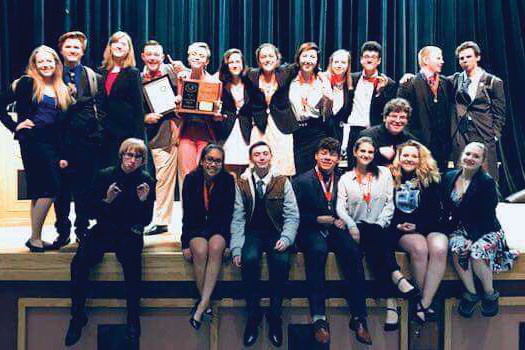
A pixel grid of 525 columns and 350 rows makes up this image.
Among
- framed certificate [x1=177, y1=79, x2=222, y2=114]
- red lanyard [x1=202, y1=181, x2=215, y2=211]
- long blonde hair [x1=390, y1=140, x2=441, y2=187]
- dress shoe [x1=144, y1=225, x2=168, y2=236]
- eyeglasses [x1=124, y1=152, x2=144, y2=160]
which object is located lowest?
dress shoe [x1=144, y1=225, x2=168, y2=236]

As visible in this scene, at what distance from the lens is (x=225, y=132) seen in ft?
16.0

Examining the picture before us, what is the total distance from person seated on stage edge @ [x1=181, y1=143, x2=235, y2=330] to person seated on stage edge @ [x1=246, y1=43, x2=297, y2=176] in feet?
1.92

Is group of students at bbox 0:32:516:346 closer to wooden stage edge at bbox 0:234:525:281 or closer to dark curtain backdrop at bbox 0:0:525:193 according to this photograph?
wooden stage edge at bbox 0:234:525:281

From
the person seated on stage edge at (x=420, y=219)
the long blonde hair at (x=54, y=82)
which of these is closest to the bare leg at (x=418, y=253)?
the person seated on stage edge at (x=420, y=219)

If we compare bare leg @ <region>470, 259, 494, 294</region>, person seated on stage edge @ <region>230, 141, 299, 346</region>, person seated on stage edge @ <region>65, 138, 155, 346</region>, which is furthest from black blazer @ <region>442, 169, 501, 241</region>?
person seated on stage edge @ <region>65, 138, 155, 346</region>

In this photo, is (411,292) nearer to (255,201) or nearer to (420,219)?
(420,219)

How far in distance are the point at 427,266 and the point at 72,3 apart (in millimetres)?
4359

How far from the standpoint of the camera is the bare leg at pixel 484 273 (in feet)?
14.3

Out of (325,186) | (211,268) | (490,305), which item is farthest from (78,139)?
(490,305)

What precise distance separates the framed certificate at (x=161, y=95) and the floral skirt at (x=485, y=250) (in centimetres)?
188

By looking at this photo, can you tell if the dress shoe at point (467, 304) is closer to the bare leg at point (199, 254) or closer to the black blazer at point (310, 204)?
the black blazer at point (310, 204)

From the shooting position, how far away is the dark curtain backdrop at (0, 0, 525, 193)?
24.0ft

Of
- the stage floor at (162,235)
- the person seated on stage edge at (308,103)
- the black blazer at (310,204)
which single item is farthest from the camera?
the person seated on stage edge at (308,103)

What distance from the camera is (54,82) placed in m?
4.42
